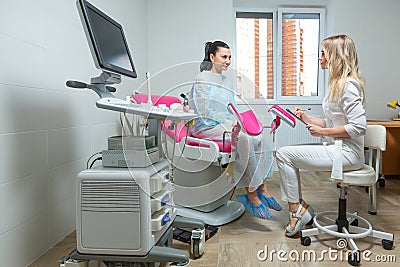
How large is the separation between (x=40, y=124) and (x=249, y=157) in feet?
4.01

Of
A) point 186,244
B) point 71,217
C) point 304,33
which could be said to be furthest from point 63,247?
point 304,33

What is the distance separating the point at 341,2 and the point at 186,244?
350cm

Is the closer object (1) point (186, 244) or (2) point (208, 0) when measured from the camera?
(1) point (186, 244)

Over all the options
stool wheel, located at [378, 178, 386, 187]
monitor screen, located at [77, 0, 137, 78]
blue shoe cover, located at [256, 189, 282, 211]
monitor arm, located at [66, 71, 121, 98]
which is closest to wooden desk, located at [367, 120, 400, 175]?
stool wheel, located at [378, 178, 386, 187]

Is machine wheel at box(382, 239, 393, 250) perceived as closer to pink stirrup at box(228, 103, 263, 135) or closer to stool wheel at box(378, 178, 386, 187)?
pink stirrup at box(228, 103, 263, 135)

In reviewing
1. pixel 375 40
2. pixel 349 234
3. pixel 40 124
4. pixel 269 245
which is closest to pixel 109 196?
pixel 40 124

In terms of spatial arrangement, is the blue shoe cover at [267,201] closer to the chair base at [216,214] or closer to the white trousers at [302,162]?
the chair base at [216,214]

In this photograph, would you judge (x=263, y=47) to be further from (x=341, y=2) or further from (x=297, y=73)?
(x=341, y=2)

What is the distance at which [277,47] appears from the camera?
14.8ft

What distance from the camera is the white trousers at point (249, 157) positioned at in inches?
87.1

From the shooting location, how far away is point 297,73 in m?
4.59

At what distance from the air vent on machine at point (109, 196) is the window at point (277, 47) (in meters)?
3.29

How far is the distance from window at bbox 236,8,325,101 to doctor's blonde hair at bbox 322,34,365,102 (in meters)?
2.43

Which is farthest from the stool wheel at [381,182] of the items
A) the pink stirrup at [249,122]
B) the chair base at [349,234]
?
the pink stirrup at [249,122]
